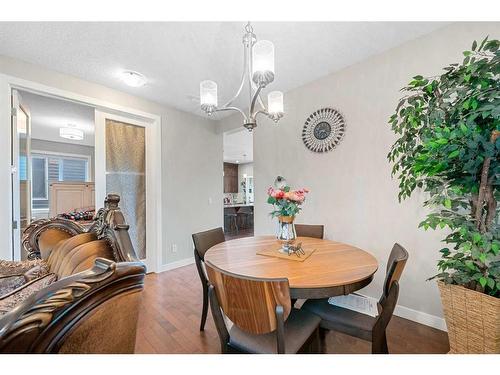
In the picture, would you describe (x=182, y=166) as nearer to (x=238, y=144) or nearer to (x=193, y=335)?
(x=193, y=335)

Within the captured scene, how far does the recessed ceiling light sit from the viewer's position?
7.94 ft

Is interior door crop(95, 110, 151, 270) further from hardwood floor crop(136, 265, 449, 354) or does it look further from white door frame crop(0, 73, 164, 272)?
hardwood floor crop(136, 265, 449, 354)

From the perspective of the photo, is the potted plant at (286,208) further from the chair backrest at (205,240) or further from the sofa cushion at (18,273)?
the sofa cushion at (18,273)

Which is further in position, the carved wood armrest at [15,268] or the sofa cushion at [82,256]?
the carved wood armrest at [15,268]

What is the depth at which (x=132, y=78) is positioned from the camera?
2488mm

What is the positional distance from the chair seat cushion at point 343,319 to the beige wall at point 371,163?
0.95 meters

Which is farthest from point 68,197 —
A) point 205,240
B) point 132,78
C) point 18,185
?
point 205,240

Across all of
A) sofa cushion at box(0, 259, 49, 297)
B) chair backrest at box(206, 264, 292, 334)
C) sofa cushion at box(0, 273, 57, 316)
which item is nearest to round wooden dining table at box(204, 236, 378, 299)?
→ chair backrest at box(206, 264, 292, 334)

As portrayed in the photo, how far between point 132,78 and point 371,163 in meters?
2.71

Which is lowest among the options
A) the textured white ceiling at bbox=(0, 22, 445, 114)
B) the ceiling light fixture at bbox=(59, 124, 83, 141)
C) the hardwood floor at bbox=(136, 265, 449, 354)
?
the hardwood floor at bbox=(136, 265, 449, 354)

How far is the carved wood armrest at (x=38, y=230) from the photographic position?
5.08 feet

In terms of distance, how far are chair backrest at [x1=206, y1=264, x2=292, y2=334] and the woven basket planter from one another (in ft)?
3.37

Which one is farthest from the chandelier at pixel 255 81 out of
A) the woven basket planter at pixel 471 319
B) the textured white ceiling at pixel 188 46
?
the woven basket planter at pixel 471 319

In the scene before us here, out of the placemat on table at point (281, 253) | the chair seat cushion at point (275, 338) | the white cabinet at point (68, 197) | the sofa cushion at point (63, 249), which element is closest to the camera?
the chair seat cushion at point (275, 338)
